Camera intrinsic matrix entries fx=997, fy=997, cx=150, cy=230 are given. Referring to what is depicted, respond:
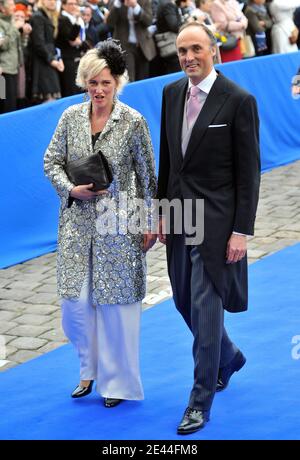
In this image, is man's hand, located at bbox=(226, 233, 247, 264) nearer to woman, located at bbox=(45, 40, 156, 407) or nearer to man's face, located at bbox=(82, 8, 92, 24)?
woman, located at bbox=(45, 40, 156, 407)

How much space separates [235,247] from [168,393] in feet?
3.40

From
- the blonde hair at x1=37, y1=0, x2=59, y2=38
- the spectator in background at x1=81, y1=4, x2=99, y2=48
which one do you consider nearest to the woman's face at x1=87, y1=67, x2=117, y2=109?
the blonde hair at x1=37, y1=0, x2=59, y2=38

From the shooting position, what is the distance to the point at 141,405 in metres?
5.21

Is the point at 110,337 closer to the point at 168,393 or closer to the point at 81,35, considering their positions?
the point at 168,393

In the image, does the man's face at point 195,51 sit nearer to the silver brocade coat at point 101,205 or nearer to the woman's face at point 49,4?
the silver brocade coat at point 101,205

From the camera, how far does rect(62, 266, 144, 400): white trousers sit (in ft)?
17.0

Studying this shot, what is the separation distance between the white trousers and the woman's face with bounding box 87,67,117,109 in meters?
0.92

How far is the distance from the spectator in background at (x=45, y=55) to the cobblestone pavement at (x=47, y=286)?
10.3 feet

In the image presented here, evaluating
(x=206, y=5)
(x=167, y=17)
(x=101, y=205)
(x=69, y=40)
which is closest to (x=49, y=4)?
(x=69, y=40)

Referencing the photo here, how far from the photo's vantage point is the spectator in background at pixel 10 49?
11.0 metres

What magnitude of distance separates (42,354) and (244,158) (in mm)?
2063

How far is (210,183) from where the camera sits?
4797 millimetres
